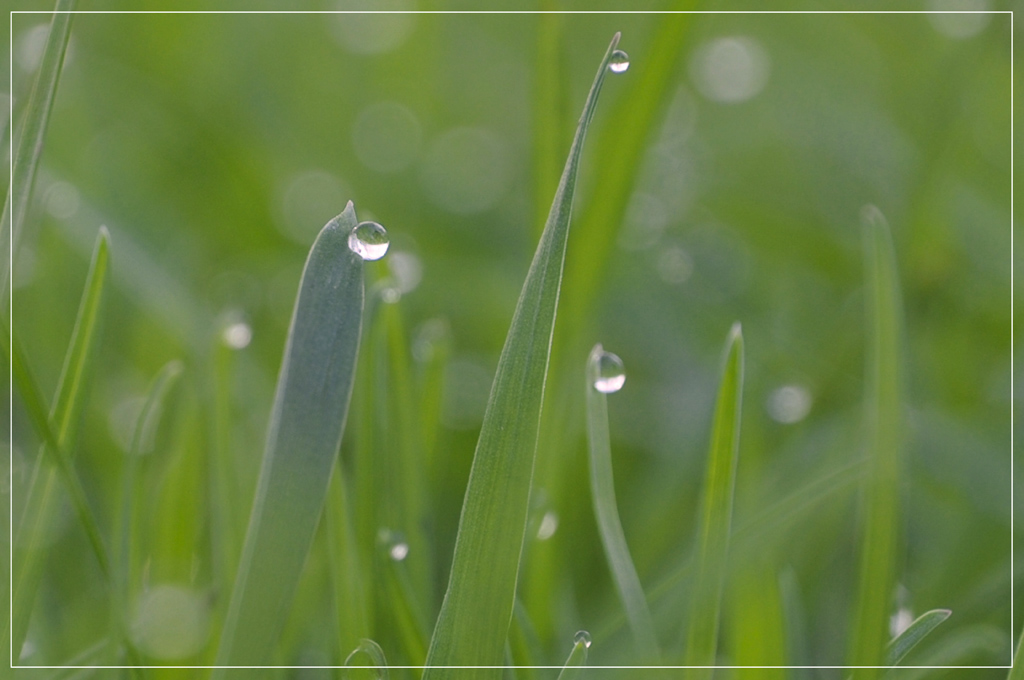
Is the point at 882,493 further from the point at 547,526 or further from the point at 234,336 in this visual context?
the point at 234,336

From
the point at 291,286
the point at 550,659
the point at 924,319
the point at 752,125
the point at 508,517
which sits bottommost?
the point at 550,659

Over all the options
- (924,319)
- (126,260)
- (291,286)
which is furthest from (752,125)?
(126,260)

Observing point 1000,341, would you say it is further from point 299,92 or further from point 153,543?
point 299,92

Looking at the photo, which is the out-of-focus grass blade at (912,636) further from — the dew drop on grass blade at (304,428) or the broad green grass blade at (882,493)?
the dew drop on grass blade at (304,428)

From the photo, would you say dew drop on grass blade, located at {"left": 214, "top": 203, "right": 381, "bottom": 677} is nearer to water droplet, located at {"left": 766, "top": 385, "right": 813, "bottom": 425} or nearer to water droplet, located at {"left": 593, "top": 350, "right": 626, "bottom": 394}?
water droplet, located at {"left": 593, "top": 350, "right": 626, "bottom": 394}

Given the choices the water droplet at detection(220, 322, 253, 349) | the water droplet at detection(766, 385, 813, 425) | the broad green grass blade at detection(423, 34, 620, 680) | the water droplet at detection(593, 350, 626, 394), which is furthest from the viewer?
the water droplet at detection(766, 385, 813, 425)

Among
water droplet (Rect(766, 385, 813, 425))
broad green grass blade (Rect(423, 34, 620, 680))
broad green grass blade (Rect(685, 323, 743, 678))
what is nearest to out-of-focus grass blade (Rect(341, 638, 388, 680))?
broad green grass blade (Rect(423, 34, 620, 680))

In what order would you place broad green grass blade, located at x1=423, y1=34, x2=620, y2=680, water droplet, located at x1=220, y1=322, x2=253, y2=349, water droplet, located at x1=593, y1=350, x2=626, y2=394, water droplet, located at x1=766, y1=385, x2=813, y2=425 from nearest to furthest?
broad green grass blade, located at x1=423, y1=34, x2=620, y2=680, water droplet, located at x1=593, y1=350, x2=626, y2=394, water droplet, located at x1=220, y1=322, x2=253, y2=349, water droplet, located at x1=766, y1=385, x2=813, y2=425

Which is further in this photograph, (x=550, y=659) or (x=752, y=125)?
(x=752, y=125)
